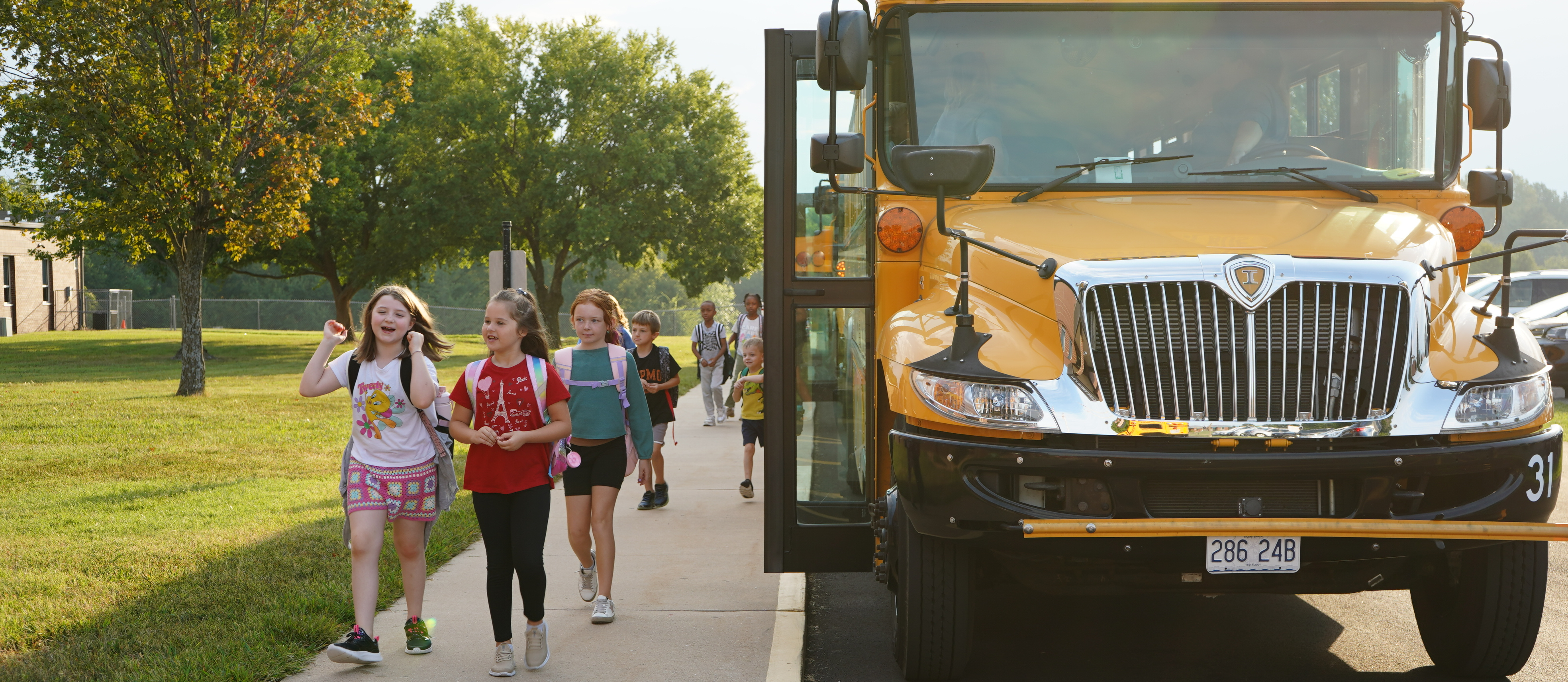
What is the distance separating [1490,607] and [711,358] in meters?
10.6

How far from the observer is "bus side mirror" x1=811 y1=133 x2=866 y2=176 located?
4.87 meters

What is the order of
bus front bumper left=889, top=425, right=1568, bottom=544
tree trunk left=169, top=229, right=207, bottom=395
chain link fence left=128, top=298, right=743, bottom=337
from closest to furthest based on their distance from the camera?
bus front bumper left=889, top=425, right=1568, bottom=544
tree trunk left=169, top=229, right=207, bottom=395
chain link fence left=128, top=298, right=743, bottom=337

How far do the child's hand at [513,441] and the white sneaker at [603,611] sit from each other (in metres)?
1.22

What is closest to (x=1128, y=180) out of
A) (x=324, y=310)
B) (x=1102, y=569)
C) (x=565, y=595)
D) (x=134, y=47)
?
(x=1102, y=569)

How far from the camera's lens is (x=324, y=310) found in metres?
60.2

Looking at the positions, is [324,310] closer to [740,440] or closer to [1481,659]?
[740,440]

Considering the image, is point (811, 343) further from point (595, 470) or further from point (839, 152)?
point (595, 470)

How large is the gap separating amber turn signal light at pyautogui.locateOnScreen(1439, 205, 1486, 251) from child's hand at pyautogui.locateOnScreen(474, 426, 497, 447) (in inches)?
149

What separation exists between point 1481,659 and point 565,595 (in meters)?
4.05

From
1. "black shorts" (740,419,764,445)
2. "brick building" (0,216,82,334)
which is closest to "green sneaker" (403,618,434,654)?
"black shorts" (740,419,764,445)

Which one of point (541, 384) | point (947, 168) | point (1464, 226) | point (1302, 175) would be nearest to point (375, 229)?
point (541, 384)

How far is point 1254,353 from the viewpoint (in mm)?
4043

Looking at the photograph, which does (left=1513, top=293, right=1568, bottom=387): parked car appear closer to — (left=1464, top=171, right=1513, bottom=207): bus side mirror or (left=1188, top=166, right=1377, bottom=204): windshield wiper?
(left=1464, top=171, right=1513, bottom=207): bus side mirror

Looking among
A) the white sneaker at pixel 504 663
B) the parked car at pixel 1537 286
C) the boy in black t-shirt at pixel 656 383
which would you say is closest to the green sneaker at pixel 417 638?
the white sneaker at pixel 504 663
